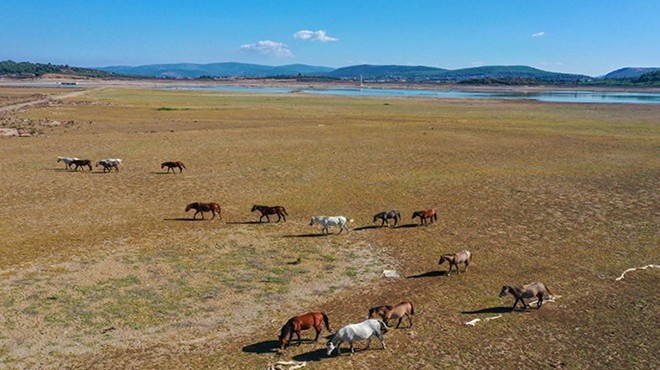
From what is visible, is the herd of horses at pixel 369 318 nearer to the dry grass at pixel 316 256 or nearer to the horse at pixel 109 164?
the dry grass at pixel 316 256

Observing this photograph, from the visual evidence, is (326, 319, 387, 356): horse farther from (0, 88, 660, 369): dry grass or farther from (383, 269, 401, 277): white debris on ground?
(383, 269, 401, 277): white debris on ground

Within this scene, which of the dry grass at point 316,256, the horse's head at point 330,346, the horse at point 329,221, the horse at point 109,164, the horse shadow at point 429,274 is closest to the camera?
the horse's head at point 330,346

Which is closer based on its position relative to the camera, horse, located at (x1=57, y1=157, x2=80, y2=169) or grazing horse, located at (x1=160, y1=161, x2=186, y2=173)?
grazing horse, located at (x1=160, y1=161, x2=186, y2=173)

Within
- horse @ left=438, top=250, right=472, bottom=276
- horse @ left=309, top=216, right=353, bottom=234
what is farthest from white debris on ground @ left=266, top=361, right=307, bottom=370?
horse @ left=309, top=216, right=353, bottom=234

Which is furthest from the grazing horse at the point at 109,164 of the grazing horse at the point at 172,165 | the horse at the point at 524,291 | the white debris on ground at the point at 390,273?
the horse at the point at 524,291

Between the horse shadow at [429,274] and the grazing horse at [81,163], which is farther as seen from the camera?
the grazing horse at [81,163]

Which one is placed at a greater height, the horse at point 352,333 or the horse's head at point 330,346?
the horse at point 352,333

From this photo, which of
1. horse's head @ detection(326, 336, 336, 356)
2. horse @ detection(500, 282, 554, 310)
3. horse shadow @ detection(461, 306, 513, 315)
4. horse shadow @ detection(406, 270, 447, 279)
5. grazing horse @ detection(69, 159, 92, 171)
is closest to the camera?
horse's head @ detection(326, 336, 336, 356)

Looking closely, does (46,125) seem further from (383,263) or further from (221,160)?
(383,263)
